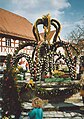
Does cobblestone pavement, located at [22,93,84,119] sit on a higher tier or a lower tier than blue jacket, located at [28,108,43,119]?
lower

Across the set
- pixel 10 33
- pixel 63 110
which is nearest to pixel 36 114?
pixel 63 110

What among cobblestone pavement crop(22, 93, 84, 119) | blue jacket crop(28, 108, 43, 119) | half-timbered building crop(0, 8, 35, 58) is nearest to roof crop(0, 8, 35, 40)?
half-timbered building crop(0, 8, 35, 58)

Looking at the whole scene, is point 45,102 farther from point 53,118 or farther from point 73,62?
point 73,62

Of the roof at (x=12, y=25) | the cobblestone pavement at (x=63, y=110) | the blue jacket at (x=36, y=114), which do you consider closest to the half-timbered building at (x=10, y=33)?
the roof at (x=12, y=25)

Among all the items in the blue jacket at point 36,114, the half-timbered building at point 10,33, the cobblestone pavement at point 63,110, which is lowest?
the cobblestone pavement at point 63,110

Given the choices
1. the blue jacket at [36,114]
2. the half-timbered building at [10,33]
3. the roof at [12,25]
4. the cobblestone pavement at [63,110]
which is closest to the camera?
the blue jacket at [36,114]

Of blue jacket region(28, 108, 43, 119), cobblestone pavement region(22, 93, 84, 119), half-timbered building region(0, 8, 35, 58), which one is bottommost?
cobblestone pavement region(22, 93, 84, 119)

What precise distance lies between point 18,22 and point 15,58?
19.5m

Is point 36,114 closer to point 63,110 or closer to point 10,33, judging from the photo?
point 63,110

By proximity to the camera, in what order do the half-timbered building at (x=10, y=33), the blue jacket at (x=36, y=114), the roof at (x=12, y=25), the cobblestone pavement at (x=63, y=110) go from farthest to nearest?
the roof at (x=12, y=25)
the half-timbered building at (x=10, y=33)
the cobblestone pavement at (x=63, y=110)
the blue jacket at (x=36, y=114)

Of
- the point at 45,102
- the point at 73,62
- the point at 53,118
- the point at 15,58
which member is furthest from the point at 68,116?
the point at 15,58

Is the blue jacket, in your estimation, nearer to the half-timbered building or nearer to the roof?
the half-timbered building

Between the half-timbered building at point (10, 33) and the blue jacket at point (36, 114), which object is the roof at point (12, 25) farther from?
the blue jacket at point (36, 114)

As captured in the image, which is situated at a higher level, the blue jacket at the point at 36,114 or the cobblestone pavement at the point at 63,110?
the blue jacket at the point at 36,114
